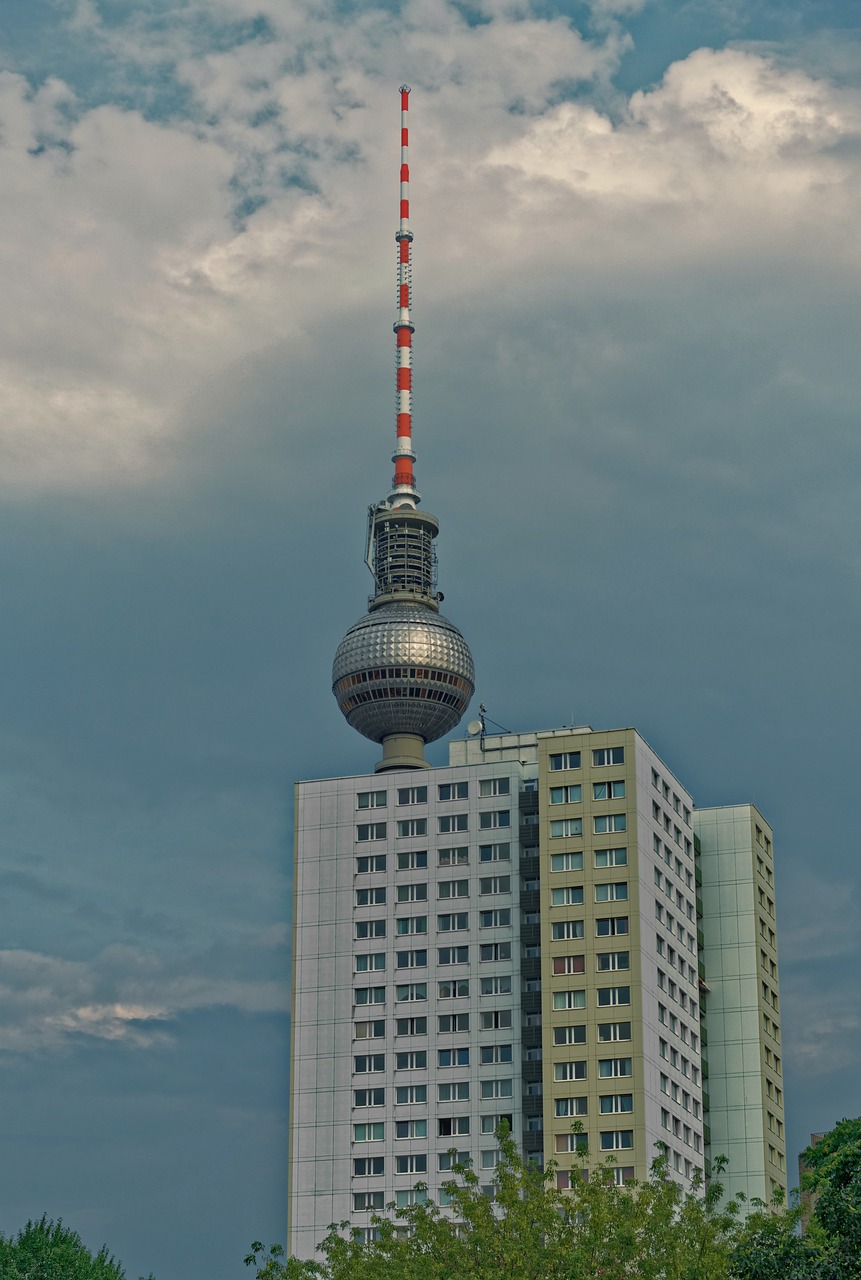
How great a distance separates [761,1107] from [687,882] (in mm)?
21904

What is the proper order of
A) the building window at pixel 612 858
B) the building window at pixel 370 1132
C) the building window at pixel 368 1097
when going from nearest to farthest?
the building window at pixel 612 858 → the building window at pixel 370 1132 → the building window at pixel 368 1097

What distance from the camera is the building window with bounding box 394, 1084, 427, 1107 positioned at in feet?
559

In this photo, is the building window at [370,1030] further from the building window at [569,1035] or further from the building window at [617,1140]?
the building window at [617,1140]

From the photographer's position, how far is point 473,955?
6860 inches

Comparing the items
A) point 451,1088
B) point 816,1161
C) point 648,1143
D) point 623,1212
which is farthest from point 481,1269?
point 451,1088

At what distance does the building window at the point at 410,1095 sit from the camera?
17050 centimetres

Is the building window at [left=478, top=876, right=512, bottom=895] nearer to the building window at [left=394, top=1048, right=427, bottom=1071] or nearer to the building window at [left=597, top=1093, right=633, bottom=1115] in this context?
the building window at [left=394, top=1048, right=427, bottom=1071]

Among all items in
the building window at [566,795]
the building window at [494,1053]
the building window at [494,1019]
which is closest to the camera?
the building window at [566,795]

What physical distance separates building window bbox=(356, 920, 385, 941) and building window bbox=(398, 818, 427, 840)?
823cm

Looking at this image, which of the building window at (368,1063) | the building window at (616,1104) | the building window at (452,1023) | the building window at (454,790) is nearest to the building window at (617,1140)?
the building window at (616,1104)

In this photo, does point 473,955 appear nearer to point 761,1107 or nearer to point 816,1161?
point 761,1107

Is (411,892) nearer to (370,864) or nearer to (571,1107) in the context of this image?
(370,864)

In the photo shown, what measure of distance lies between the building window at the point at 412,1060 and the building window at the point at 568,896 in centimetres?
1879

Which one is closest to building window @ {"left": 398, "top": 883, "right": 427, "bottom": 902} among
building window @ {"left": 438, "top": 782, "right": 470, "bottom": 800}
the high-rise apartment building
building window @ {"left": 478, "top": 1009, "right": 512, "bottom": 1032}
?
the high-rise apartment building
